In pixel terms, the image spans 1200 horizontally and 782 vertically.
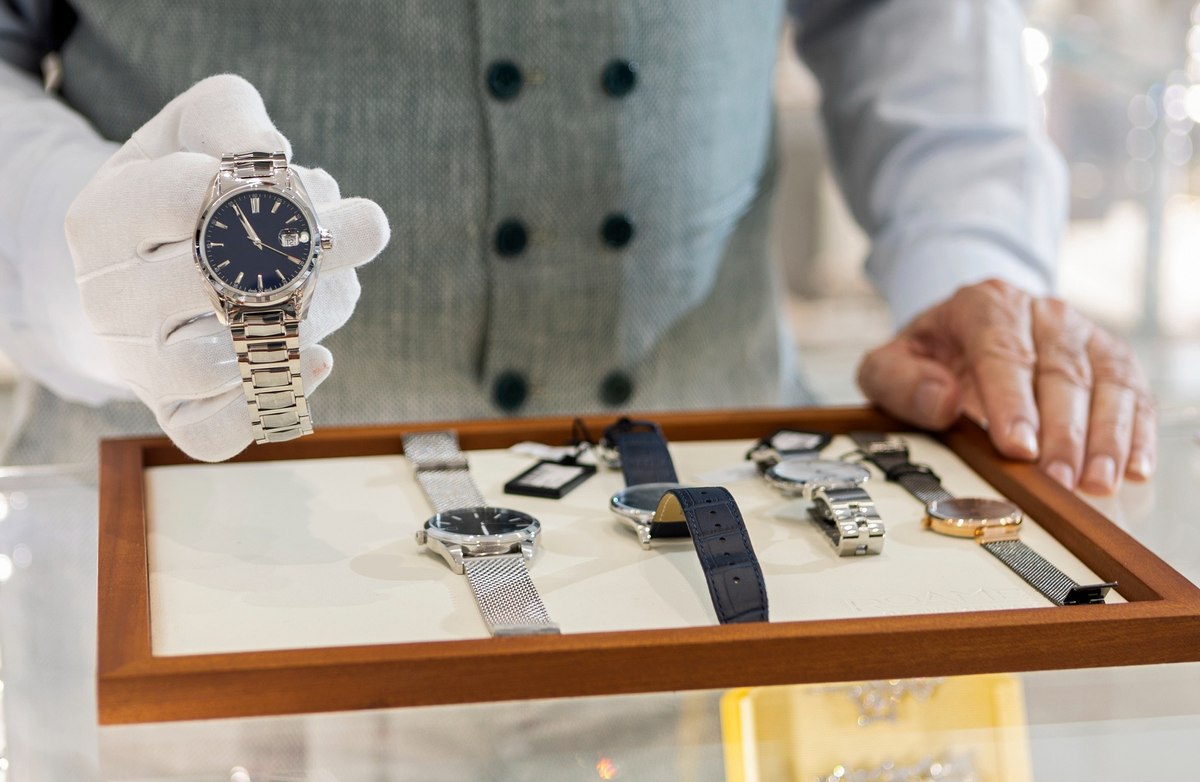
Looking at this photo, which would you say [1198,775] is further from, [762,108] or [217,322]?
[762,108]

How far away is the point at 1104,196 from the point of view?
220 cm

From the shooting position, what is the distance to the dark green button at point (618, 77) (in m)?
0.78

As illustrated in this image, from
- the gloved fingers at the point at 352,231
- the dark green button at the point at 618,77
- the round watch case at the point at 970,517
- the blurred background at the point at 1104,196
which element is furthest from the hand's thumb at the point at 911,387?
the blurred background at the point at 1104,196

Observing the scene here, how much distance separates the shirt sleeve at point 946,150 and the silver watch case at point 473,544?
489 mm

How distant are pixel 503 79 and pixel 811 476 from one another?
34cm

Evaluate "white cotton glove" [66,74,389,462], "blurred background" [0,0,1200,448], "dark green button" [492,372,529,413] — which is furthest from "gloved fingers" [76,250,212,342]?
"blurred background" [0,0,1200,448]

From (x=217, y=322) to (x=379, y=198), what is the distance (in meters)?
0.26

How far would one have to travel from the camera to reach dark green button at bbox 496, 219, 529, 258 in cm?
80

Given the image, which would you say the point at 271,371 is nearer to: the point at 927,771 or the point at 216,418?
the point at 216,418

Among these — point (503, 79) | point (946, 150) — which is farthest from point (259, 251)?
point (946, 150)

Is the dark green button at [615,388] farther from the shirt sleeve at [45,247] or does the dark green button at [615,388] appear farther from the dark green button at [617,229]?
the shirt sleeve at [45,247]

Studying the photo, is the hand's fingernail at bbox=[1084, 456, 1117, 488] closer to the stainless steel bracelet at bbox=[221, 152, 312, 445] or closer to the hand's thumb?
the hand's thumb

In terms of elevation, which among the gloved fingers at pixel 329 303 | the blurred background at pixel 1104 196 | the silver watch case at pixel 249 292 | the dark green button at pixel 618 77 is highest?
the dark green button at pixel 618 77

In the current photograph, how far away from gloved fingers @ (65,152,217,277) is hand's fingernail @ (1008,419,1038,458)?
400mm
